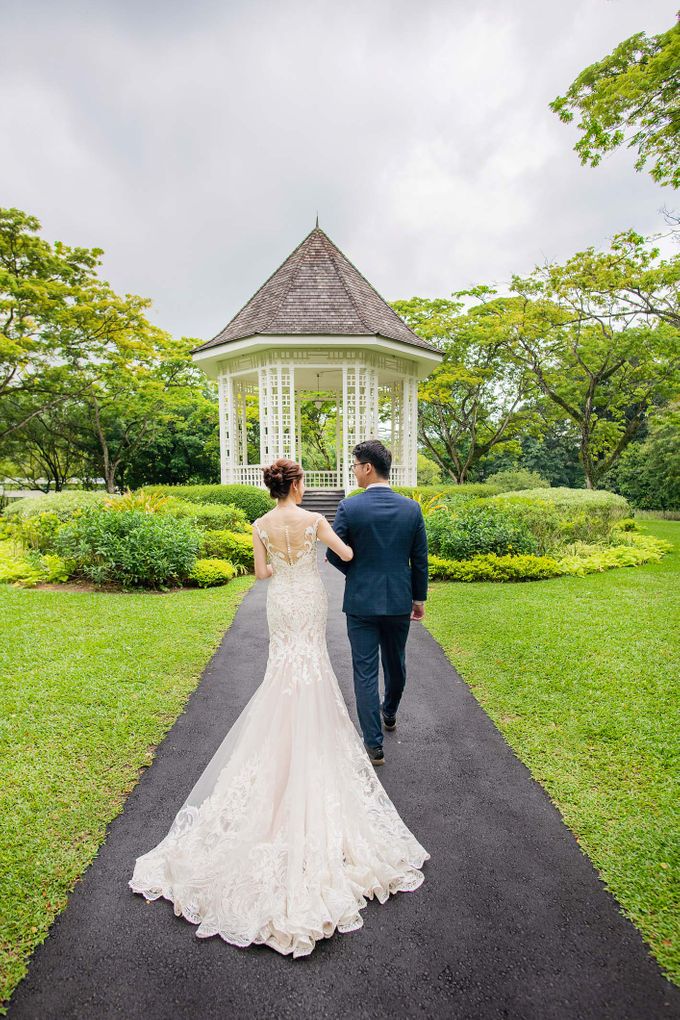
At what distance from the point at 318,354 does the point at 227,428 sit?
4.24 metres

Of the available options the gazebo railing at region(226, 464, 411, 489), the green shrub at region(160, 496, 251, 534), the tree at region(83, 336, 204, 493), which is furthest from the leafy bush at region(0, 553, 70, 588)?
the tree at region(83, 336, 204, 493)

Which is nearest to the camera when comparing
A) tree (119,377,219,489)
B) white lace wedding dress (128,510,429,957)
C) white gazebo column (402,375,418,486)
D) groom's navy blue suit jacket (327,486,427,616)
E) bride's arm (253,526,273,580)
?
white lace wedding dress (128,510,429,957)

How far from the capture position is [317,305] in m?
17.2

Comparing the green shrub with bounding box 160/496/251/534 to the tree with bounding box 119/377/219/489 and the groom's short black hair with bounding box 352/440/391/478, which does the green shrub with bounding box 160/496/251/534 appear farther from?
the tree with bounding box 119/377/219/489

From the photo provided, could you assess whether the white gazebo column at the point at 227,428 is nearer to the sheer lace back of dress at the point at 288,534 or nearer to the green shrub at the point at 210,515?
the green shrub at the point at 210,515

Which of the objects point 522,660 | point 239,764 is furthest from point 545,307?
point 239,764

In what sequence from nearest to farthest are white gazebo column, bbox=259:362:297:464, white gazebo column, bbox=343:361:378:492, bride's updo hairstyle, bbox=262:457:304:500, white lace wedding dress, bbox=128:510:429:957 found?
white lace wedding dress, bbox=128:510:429:957 < bride's updo hairstyle, bbox=262:457:304:500 < white gazebo column, bbox=259:362:297:464 < white gazebo column, bbox=343:361:378:492

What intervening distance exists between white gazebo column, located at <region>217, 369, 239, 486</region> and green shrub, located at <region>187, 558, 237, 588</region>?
8608mm

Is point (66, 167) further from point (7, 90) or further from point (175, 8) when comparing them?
point (175, 8)

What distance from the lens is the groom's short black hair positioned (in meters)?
3.76

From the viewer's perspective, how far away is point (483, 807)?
132 inches

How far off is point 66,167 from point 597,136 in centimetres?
1218

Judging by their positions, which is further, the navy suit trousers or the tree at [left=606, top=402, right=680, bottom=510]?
the tree at [left=606, top=402, right=680, bottom=510]

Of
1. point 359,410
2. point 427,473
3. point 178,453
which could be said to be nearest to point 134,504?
point 359,410
